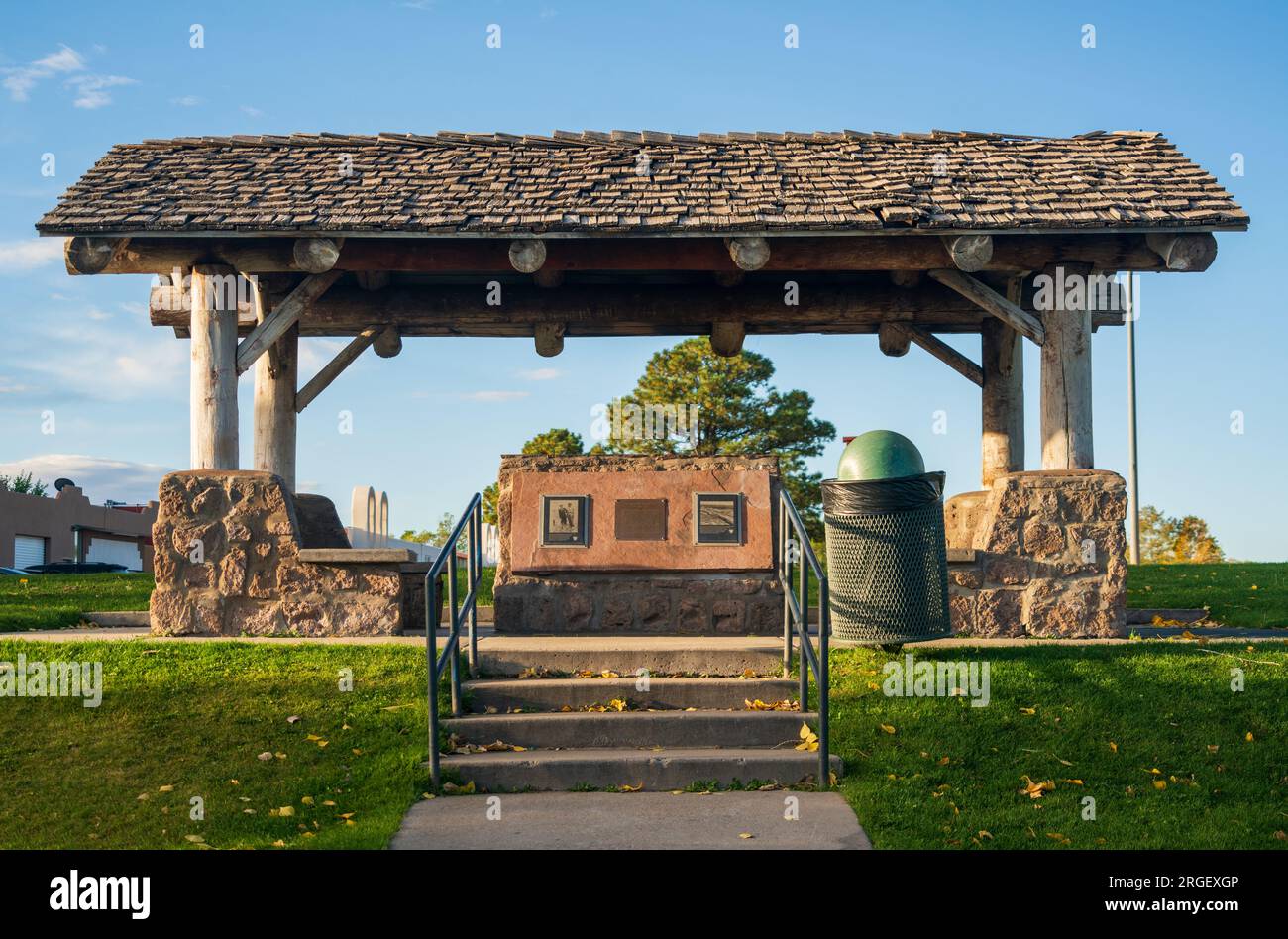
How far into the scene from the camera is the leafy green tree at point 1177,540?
3047cm

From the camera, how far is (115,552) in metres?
40.2

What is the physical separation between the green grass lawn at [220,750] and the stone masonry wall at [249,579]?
105cm

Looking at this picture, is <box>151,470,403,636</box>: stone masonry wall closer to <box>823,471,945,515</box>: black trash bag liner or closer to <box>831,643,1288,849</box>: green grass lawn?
<box>823,471,945,515</box>: black trash bag liner

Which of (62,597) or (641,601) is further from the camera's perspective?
(62,597)

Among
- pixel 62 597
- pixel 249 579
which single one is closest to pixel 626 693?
pixel 249 579

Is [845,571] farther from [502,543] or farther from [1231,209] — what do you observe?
[1231,209]

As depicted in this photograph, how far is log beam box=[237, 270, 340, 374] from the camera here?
10148 mm

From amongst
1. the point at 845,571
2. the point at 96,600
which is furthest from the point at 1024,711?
the point at 96,600

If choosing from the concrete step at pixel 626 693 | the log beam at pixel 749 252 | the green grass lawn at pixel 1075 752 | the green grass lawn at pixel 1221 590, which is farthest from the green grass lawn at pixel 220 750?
the green grass lawn at pixel 1221 590

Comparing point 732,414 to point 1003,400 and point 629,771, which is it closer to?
point 1003,400

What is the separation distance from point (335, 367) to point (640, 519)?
13.5ft

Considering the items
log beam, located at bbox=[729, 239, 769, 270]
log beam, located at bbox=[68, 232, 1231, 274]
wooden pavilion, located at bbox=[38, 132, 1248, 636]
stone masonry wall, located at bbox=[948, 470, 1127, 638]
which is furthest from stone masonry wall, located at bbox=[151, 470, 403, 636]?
stone masonry wall, located at bbox=[948, 470, 1127, 638]

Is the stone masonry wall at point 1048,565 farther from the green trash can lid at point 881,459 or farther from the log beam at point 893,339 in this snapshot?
the log beam at point 893,339

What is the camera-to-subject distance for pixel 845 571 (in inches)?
333
